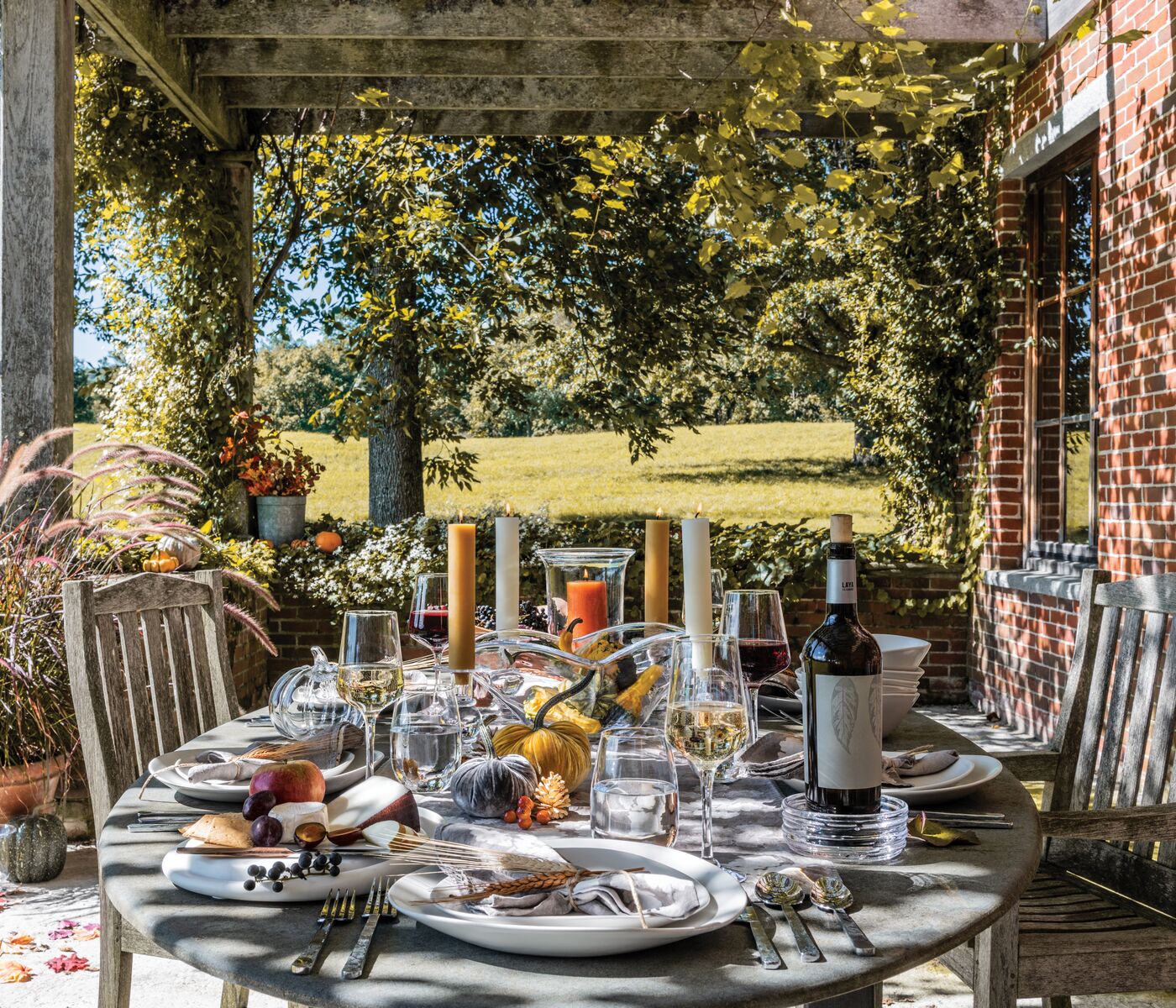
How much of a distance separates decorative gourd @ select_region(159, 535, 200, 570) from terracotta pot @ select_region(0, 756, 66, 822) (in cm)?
142

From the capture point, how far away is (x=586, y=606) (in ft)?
6.08

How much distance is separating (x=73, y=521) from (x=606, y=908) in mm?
2826

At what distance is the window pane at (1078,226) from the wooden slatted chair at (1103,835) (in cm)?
281

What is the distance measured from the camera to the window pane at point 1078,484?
14.7 ft

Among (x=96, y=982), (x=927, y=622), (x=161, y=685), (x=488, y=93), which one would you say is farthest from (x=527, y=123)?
(x=96, y=982)

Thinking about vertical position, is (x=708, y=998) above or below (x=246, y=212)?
below

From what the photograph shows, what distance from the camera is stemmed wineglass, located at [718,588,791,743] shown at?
5.21ft

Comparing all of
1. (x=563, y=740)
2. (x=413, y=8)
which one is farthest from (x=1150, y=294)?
(x=563, y=740)

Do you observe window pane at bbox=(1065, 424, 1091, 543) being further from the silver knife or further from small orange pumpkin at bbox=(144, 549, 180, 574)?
the silver knife

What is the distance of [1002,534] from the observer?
16.7 ft

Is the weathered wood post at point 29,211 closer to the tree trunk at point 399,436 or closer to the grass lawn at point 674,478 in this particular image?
the tree trunk at point 399,436

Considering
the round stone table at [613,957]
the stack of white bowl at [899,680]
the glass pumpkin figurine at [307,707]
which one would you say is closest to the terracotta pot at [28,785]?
the glass pumpkin figurine at [307,707]

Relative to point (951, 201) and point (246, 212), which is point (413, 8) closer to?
point (246, 212)

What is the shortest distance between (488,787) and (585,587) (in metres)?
0.59
